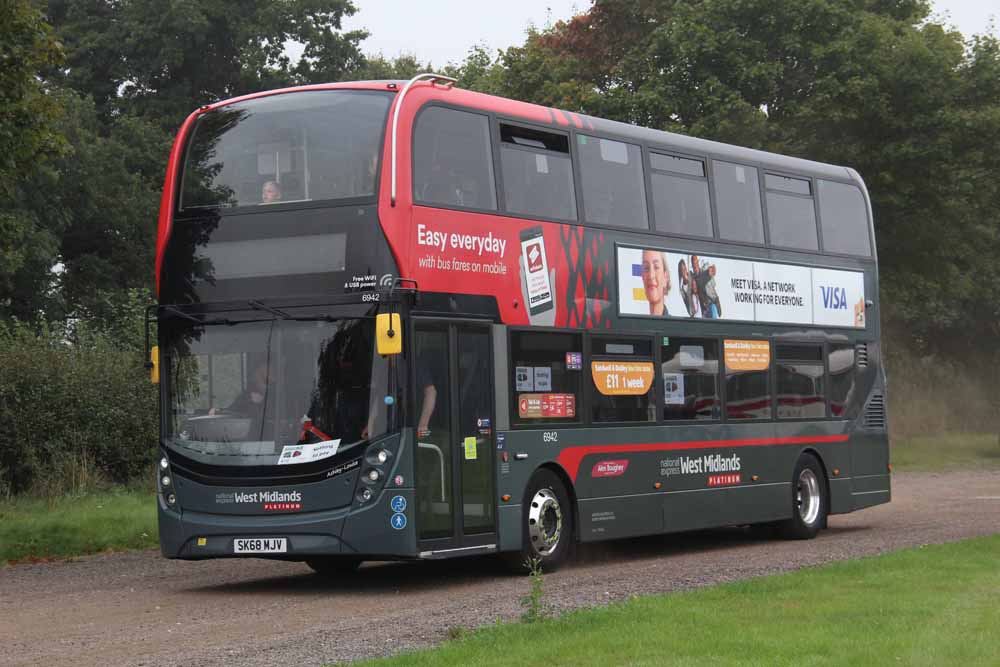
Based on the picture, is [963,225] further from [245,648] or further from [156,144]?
[245,648]

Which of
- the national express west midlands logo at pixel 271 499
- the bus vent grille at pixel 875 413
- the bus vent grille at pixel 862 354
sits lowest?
the national express west midlands logo at pixel 271 499

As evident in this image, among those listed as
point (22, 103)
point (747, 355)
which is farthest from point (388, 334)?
point (747, 355)

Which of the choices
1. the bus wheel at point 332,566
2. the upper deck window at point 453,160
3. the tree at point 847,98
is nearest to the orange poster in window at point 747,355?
the upper deck window at point 453,160

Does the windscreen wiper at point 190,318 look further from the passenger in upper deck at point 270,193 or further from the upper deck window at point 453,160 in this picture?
Answer: the upper deck window at point 453,160

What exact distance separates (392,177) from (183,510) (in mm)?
3570

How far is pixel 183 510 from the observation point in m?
14.5

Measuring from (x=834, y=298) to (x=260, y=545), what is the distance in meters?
9.79

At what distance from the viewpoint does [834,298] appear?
69.1ft

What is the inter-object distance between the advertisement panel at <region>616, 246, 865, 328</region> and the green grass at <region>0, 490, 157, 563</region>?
710cm

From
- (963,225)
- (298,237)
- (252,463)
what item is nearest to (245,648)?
(252,463)

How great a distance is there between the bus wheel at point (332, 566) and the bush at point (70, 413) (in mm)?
6901

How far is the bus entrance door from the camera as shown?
47.0 feet

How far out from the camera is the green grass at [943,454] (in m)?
39.8

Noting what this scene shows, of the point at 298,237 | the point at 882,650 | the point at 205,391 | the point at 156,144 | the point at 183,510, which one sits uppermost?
the point at 156,144
